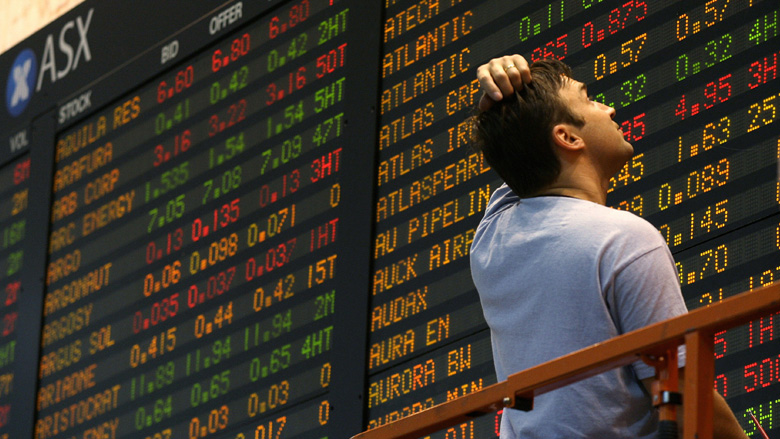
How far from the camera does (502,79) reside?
236cm

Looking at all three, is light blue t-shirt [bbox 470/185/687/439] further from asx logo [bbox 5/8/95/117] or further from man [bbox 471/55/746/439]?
asx logo [bbox 5/8/95/117]

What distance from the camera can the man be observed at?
6.86ft

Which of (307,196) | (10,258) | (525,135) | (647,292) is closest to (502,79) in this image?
(525,135)

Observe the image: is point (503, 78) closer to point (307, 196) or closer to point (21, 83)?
point (307, 196)

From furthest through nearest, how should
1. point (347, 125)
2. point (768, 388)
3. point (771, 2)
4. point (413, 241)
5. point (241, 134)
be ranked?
point (241, 134)
point (347, 125)
point (413, 241)
point (771, 2)
point (768, 388)

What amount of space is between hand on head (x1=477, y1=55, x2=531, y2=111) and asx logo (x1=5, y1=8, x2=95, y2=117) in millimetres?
4116

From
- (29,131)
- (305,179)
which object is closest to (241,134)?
(305,179)

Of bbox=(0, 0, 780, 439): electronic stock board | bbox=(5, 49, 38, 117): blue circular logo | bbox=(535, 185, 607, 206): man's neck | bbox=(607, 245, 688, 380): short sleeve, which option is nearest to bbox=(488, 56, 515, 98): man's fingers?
bbox=(535, 185, 607, 206): man's neck

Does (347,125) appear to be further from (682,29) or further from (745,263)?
(745,263)

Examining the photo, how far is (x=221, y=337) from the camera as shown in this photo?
199 inches

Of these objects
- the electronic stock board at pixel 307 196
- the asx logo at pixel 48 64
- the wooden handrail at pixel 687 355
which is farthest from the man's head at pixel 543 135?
the asx logo at pixel 48 64

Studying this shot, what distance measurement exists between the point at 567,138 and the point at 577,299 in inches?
12.4

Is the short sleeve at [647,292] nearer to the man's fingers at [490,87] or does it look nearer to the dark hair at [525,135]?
the dark hair at [525,135]

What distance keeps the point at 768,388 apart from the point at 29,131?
3.88m
